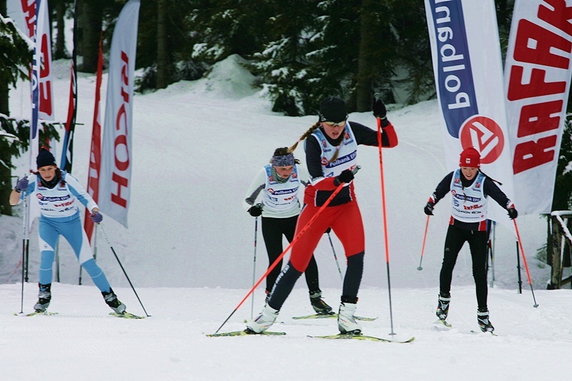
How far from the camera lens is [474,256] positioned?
7.29 m

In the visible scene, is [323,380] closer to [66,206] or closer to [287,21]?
[66,206]

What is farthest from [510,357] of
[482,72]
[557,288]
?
[557,288]

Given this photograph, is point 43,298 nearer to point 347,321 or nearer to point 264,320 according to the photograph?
point 264,320

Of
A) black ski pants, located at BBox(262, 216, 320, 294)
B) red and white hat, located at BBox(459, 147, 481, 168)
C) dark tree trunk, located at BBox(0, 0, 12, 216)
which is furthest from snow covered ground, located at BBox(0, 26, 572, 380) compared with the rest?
red and white hat, located at BBox(459, 147, 481, 168)

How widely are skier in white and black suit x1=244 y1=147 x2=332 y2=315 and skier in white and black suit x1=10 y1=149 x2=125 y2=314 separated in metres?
1.57

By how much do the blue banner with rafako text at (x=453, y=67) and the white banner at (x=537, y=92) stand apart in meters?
0.79

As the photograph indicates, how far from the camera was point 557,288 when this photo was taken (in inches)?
426

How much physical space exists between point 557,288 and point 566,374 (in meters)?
7.00

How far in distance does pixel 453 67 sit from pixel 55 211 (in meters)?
5.09

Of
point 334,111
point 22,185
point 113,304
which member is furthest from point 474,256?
point 22,185

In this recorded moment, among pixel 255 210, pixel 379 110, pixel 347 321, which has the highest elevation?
pixel 379 110

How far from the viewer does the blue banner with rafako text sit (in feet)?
31.7

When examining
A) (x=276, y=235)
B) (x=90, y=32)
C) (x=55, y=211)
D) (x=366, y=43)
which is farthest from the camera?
(x=90, y=32)

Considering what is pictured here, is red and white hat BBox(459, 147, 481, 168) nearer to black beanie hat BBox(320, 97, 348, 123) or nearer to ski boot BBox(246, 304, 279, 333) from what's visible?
black beanie hat BBox(320, 97, 348, 123)
